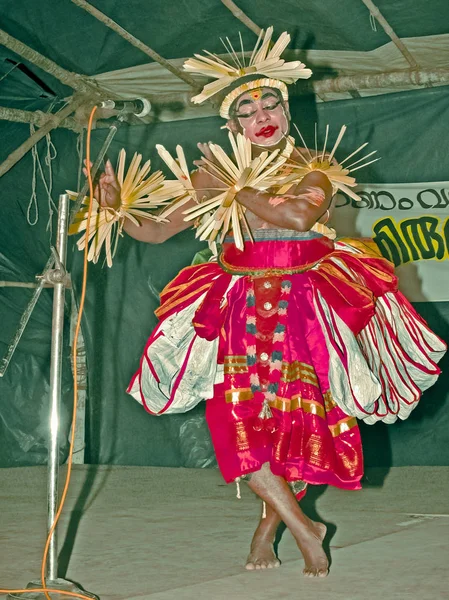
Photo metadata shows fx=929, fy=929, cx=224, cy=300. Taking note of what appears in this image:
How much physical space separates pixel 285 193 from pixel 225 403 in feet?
2.21

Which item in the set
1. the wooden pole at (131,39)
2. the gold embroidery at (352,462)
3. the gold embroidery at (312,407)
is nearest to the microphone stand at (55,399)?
the gold embroidery at (312,407)

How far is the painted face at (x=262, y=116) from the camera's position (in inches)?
119

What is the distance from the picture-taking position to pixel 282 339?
282 centimetres

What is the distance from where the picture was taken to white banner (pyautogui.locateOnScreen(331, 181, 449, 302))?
5.34 metres

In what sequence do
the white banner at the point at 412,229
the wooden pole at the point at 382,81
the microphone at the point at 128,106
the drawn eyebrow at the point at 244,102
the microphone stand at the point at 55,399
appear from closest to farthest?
the microphone stand at the point at 55,399
the microphone at the point at 128,106
the drawn eyebrow at the point at 244,102
the wooden pole at the point at 382,81
the white banner at the point at 412,229

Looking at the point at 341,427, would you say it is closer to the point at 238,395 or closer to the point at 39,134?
the point at 238,395

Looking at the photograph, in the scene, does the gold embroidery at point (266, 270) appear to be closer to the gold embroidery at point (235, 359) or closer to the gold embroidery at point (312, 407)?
the gold embroidery at point (235, 359)

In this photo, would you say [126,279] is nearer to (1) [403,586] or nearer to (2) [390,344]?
(2) [390,344]

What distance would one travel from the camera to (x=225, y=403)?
2.86 metres

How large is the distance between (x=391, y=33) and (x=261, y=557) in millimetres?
2554

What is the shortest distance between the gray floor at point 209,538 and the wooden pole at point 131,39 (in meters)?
2.13

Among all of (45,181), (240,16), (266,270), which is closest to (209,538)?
(266,270)

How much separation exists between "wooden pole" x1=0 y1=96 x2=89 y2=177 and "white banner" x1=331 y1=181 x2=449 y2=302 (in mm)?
1643

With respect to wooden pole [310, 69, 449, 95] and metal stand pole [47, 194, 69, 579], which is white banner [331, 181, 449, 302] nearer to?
wooden pole [310, 69, 449, 95]
